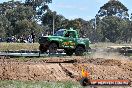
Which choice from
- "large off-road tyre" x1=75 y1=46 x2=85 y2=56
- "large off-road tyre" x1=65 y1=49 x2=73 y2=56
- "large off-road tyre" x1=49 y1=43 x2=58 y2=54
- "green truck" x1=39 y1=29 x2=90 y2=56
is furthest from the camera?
"large off-road tyre" x1=65 y1=49 x2=73 y2=56

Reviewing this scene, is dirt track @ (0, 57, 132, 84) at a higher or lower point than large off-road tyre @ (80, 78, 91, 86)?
lower

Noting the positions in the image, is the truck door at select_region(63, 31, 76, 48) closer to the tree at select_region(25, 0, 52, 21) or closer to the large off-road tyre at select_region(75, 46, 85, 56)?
the large off-road tyre at select_region(75, 46, 85, 56)

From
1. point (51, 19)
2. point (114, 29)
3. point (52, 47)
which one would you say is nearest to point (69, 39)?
Answer: point (52, 47)

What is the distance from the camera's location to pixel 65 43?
105ft

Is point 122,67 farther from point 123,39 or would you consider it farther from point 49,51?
point 123,39

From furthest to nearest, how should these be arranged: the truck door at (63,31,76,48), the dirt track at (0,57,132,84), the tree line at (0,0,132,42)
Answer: the tree line at (0,0,132,42) < the truck door at (63,31,76,48) < the dirt track at (0,57,132,84)

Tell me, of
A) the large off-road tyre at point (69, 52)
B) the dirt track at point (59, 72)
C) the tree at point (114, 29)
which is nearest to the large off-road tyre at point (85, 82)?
the dirt track at point (59, 72)

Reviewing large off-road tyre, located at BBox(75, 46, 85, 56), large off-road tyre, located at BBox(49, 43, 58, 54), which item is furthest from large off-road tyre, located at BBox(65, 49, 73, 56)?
large off-road tyre, located at BBox(49, 43, 58, 54)

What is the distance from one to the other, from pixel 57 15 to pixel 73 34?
6740cm

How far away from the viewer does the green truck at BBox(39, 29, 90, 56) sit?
102ft

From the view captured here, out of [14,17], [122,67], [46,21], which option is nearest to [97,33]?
[46,21]

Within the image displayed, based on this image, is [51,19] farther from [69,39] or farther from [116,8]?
[69,39]

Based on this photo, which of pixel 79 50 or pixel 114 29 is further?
pixel 114 29

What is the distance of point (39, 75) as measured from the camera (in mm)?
17922
